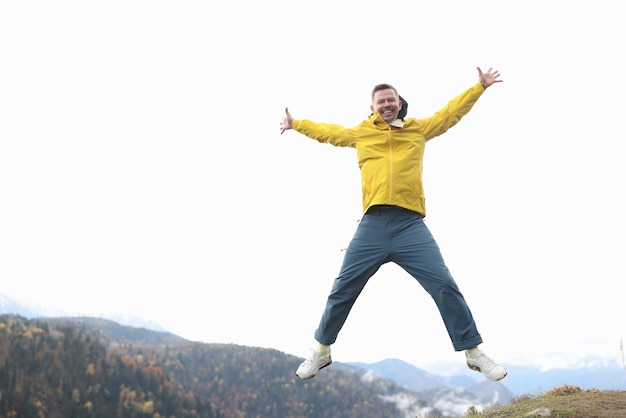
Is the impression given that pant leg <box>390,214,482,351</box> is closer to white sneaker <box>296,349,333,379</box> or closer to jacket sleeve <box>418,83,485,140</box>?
jacket sleeve <box>418,83,485,140</box>

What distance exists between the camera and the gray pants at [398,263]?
5.45 m

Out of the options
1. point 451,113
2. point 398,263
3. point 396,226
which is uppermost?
point 451,113

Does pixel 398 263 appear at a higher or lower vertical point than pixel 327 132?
lower

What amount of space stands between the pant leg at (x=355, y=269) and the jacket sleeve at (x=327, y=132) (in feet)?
3.08

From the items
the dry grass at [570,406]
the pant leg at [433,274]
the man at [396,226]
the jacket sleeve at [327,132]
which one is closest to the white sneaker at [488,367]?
the man at [396,226]

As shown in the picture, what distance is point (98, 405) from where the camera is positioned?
113062mm

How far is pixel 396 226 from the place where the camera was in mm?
5746

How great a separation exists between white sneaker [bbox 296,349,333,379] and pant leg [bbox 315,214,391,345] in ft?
0.73

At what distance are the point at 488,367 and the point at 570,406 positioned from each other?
2545 mm

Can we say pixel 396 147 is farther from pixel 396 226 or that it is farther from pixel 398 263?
pixel 398 263

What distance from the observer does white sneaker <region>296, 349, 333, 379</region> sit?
232 inches

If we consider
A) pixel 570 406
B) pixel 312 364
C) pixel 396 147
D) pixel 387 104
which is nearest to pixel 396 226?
pixel 396 147

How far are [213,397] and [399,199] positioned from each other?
20648cm

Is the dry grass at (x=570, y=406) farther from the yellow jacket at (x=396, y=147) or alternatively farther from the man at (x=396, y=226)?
the yellow jacket at (x=396, y=147)
